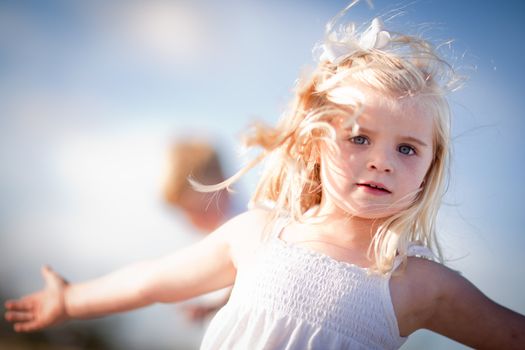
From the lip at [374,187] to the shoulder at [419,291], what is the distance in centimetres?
23

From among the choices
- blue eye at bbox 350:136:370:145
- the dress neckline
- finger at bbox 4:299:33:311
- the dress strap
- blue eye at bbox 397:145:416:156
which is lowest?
finger at bbox 4:299:33:311

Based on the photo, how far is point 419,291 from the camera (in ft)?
4.37

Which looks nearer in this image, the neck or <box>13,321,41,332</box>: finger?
the neck

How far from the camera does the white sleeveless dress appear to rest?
126 cm

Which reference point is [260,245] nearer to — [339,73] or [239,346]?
[239,346]

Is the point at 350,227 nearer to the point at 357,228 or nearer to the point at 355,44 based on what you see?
the point at 357,228

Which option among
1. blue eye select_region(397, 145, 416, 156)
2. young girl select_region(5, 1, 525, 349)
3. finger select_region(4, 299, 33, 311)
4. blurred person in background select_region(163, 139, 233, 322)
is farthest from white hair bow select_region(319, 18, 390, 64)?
finger select_region(4, 299, 33, 311)

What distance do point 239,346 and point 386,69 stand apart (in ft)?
2.93

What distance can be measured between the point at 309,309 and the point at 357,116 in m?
0.54

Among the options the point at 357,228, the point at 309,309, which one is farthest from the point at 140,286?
the point at 357,228

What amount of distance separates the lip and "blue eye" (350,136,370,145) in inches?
4.4

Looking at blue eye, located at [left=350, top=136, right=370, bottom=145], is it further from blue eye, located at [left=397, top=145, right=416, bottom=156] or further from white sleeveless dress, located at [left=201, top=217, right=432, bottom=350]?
white sleeveless dress, located at [left=201, top=217, right=432, bottom=350]

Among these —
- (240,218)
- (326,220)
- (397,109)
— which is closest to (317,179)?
(326,220)

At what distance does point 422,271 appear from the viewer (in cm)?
136
